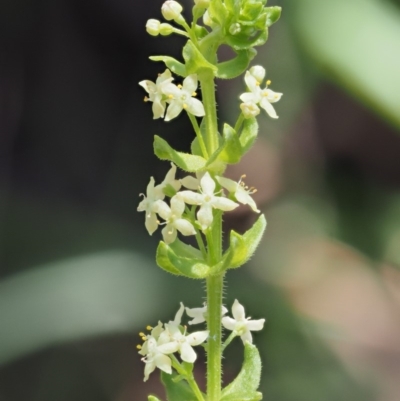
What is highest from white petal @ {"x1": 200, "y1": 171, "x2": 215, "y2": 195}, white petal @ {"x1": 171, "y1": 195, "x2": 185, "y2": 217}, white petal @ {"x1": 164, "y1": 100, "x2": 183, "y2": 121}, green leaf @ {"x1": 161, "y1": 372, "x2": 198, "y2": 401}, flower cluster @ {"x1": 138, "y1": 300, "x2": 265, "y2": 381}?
white petal @ {"x1": 164, "y1": 100, "x2": 183, "y2": 121}

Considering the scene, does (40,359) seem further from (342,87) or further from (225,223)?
(342,87)

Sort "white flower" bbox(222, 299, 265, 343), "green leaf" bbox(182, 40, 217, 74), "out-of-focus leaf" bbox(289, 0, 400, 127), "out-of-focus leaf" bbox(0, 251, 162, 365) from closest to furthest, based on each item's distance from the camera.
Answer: "green leaf" bbox(182, 40, 217, 74)
"white flower" bbox(222, 299, 265, 343)
"out-of-focus leaf" bbox(289, 0, 400, 127)
"out-of-focus leaf" bbox(0, 251, 162, 365)

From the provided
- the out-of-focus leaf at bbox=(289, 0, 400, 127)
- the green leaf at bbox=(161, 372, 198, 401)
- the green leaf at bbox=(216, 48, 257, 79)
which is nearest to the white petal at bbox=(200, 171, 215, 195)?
the green leaf at bbox=(216, 48, 257, 79)

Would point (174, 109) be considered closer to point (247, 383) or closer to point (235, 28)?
point (235, 28)

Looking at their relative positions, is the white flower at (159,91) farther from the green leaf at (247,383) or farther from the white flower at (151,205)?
the green leaf at (247,383)

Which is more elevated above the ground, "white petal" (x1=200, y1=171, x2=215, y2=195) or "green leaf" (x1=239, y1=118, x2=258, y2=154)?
"green leaf" (x1=239, y1=118, x2=258, y2=154)

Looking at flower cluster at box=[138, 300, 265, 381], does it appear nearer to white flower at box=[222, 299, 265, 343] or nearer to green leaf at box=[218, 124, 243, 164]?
white flower at box=[222, 299, 265, 343]

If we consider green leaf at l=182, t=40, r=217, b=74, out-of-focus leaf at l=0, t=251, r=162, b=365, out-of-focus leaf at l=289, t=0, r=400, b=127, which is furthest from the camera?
out-of-focus leaf at l=0, t=251, r=162, b=365
